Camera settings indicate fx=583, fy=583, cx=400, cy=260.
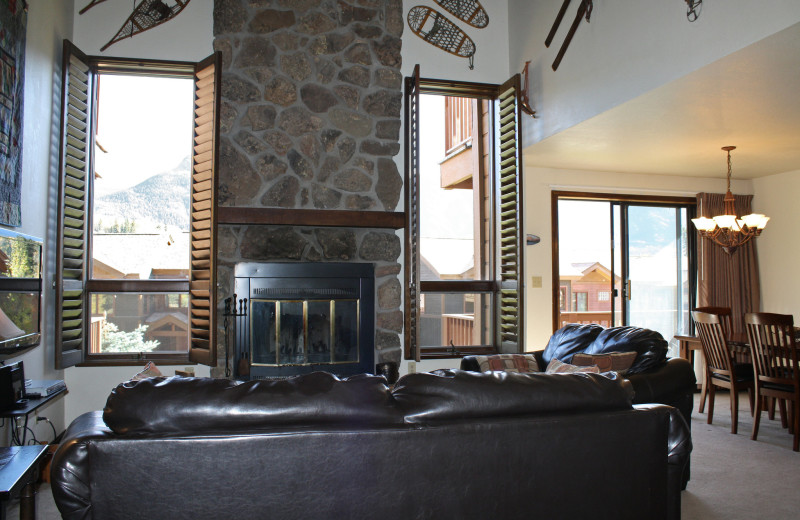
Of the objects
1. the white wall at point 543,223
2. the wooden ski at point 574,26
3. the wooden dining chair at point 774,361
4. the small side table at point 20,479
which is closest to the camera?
the small side table at point 20,479

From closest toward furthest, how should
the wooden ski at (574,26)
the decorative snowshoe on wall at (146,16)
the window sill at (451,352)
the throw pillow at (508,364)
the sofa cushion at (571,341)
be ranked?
the throw pillow at (508,364), the sofa cushion at (571,341), the wooden ski at (574,26), the decorative snowshoe on wall at (146,16), the window sill at (451,352)

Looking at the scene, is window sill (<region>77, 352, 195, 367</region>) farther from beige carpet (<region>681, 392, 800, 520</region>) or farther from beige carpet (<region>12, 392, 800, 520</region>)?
beige carpet (<region>681, 392, 800, 520</region>)

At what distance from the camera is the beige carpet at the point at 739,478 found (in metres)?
2.78

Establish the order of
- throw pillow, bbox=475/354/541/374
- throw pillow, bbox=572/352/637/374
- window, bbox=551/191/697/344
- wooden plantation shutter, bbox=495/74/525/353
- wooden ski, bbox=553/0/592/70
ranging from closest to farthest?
throw pillow, bbox=572/352/637/374 → throw pillow, bbox=475/354/541/374 → wooden ski, bbox=553/0/592/70 → wooden plantation shutter, bbox=495/74/525/353 → window, bbox=551/191/697/344

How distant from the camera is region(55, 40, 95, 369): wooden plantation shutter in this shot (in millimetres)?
3875

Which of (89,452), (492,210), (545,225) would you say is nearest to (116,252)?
(492,210)

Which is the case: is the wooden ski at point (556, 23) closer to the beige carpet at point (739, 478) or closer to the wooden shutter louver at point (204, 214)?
the wooden shutter louver at point (204, 214)

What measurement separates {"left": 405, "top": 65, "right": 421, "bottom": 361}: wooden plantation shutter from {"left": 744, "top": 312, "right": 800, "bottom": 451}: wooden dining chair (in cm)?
232

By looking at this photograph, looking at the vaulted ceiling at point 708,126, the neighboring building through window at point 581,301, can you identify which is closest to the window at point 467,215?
the vaulted ceiling at point 708,126

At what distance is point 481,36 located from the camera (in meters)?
4.89

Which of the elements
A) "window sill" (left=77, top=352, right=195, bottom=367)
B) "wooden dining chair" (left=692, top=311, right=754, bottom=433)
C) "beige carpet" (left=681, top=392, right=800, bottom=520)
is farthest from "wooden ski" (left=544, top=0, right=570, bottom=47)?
"window sill" (left=77, top=352, right=195, bottom=367)

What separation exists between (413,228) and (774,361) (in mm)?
2674

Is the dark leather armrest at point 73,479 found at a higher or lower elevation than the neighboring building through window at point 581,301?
lower

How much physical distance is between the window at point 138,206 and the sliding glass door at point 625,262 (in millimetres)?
3466
